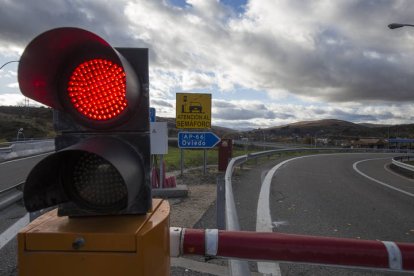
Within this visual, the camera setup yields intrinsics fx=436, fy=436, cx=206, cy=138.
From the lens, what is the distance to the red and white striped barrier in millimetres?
1849

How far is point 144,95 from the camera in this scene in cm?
179

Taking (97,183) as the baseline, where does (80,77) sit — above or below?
above

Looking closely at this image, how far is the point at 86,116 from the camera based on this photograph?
176 cm

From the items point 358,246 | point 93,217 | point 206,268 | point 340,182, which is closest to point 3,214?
point 206,268

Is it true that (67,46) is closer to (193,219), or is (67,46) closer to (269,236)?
(269,236)

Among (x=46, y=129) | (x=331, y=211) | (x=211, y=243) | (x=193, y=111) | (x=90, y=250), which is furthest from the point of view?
(x=46, y=129)

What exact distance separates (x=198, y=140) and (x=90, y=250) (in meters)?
11.0

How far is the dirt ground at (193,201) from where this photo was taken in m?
7.28

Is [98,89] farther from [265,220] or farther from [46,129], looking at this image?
[46,129]

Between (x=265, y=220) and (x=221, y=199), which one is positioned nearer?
(x=221, y=199)

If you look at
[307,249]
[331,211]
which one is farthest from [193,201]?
[307,249]

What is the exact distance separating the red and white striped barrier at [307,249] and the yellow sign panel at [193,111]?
12.9 metres

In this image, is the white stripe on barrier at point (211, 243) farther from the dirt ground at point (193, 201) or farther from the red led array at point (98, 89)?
the dirt ground at point (193, 201)

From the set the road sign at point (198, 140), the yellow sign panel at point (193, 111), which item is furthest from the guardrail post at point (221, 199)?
the yellow sign panel at point (193, 111)
